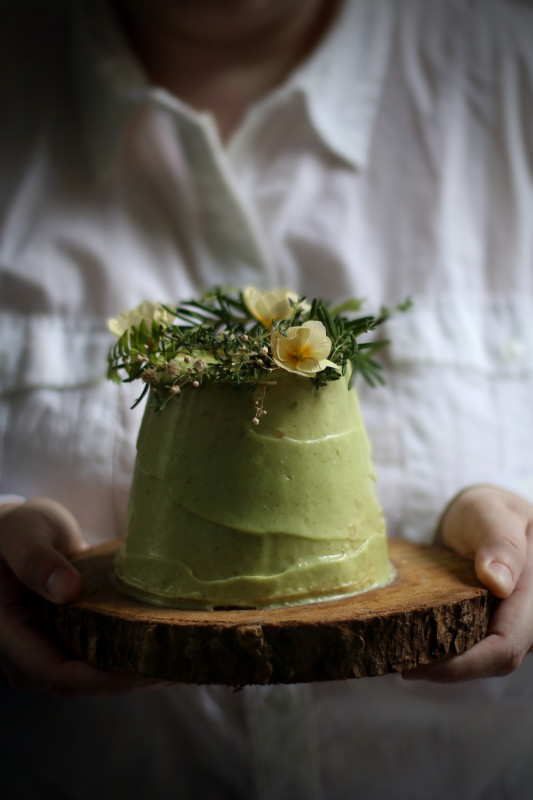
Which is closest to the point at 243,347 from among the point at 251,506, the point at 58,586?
the point at 251,506

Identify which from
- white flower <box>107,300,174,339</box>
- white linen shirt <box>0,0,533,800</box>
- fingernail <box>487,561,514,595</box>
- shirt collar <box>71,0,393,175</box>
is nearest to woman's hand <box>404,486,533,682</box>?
fingernail <box>487,561,514,595</box>

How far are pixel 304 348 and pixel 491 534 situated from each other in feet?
0.84

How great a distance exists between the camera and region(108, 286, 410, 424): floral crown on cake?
55 cm

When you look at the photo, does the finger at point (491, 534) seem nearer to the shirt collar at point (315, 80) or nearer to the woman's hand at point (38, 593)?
the woman's hand at point (38, 593)

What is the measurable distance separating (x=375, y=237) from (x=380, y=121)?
8.1 inches

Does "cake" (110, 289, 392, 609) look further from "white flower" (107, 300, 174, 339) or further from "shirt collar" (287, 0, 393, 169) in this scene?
"shirt collar" (287, 0, 393, 169)

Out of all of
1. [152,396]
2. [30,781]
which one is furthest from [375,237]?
[30,781]

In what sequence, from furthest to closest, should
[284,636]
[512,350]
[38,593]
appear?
[512,350] → [38,593] → [284,636]

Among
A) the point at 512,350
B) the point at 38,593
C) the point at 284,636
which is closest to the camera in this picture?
the point at 284,636

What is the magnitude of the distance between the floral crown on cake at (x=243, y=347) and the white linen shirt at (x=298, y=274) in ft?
Result: 1.09

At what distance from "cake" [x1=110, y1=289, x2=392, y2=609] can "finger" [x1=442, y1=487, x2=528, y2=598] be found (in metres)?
0.10

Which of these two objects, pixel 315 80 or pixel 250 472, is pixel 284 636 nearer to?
pixel 250 472

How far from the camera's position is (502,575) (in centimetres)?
58

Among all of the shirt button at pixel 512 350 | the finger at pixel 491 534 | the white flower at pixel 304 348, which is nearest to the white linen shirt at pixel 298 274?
the shirt button at pixel 512 350
